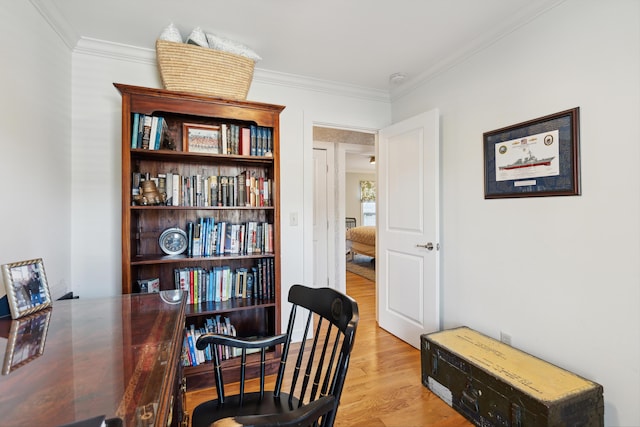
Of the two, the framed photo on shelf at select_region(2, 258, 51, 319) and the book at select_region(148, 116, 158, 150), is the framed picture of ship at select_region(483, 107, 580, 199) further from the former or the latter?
the framed photo on shelf at select_region(2, 258, 51, 319)

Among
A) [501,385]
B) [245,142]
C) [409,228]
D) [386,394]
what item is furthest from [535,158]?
[245,142]

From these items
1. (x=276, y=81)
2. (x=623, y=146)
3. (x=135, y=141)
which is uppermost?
(x=276, y=81)

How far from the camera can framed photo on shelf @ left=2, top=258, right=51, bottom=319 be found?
1070 mm

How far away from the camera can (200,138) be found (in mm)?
2148

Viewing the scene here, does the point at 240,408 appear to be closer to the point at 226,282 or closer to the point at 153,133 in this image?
the point at 226,282

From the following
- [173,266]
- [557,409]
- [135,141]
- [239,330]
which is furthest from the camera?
[239,330]

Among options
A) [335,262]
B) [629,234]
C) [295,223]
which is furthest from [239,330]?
[629,234]

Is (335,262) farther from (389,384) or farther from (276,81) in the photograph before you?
(276,81)

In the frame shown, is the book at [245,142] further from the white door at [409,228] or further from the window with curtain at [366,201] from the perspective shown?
the window with curtain at [366,201]

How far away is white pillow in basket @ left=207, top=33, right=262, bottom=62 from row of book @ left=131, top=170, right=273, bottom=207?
0.82 m

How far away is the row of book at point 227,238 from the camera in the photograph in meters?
2.11

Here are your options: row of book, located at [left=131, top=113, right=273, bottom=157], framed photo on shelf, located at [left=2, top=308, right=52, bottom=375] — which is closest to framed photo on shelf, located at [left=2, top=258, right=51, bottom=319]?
framed photo on shelf, located at [left=2, top=308, right=52, bottom=375]

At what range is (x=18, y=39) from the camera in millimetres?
1438

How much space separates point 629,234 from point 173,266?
8.74 feet
